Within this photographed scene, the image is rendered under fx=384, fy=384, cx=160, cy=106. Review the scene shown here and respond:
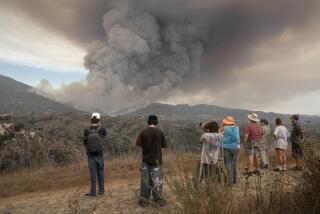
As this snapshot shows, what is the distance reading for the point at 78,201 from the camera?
305 inches

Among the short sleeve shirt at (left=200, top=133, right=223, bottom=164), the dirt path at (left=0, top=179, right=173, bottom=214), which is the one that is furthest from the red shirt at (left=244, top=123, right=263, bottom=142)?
the dirt path at (left=0, top=179, right=173, bottom=214)

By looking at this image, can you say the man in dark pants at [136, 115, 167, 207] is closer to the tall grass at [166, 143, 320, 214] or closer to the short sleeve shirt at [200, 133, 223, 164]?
the short sleeve shirt at [200, 133, 223, 164]

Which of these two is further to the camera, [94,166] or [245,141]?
[245,141]

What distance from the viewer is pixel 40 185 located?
12.9 m

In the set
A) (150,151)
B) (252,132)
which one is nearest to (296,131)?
(252,132)

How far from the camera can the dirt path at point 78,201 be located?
8.07 metres

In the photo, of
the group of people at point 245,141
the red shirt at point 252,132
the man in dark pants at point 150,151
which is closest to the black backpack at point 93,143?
the man in dark pants at point 150,151

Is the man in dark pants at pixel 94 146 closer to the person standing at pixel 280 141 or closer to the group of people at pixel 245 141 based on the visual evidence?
the group of people at pixel 245 141

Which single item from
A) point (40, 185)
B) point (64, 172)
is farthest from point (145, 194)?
point (64, 172)

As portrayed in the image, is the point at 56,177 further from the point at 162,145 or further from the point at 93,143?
the point at 162,145

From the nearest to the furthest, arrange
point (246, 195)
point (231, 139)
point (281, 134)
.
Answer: point (246, 195) < point (231, 139) < point (281, 134)

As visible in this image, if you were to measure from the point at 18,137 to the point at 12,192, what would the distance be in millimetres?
17078

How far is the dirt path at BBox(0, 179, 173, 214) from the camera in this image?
8.07 metres

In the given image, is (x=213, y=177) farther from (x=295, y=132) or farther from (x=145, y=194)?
(x=295, y=132)
